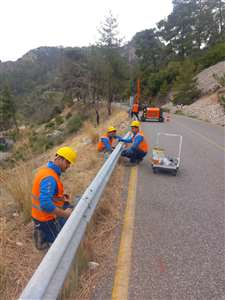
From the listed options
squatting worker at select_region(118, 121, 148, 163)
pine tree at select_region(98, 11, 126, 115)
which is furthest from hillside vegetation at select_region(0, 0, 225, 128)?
squatting worker at select_region(118, 121, 148, 163)

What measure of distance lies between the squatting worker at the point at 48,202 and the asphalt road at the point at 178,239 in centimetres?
103

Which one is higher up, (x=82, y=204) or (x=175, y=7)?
(x=175, y=7)

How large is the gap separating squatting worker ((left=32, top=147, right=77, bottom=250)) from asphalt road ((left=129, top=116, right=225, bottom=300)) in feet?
3.38

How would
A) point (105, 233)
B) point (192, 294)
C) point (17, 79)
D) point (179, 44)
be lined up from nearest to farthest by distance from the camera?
1. point (192, 294)
2. point (105, 233)
3. point (179, 44)
4. point (17, 79)

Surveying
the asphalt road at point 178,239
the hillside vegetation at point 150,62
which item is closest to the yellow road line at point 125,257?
the asphalt road at point 178,239

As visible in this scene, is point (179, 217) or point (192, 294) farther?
point (179, 217)

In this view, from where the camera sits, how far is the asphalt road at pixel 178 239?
96.7 inches

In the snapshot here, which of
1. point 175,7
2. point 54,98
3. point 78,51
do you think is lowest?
point 54,98

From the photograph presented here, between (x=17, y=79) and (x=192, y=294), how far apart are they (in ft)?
457

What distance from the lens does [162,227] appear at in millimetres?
3602

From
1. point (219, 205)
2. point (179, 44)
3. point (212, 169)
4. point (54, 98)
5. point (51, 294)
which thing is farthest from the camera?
point (54, 98)

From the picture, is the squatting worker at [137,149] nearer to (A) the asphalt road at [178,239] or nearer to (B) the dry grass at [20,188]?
(A) the asphalt road at [178,239]

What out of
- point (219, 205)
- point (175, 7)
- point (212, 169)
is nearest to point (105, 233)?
point (219, 205)

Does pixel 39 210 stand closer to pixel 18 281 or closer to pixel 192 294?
pixel 18 281
